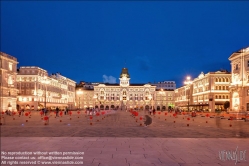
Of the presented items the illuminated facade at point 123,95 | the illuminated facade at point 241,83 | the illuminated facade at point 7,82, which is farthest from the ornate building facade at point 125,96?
the illuminated facade at point 241,83

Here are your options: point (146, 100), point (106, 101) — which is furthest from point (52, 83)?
point (146, 100)

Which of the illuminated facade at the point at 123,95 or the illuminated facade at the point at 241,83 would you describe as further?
the illuminated facade at the point at 123,95

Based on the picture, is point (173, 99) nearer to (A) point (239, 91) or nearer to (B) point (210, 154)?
(A) point (239, 91)

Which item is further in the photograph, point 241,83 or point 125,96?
point 125,96

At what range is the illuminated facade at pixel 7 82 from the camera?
7194cm

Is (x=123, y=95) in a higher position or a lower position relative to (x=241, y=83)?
lower

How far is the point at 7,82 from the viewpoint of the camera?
75.5 m

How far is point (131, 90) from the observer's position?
183m

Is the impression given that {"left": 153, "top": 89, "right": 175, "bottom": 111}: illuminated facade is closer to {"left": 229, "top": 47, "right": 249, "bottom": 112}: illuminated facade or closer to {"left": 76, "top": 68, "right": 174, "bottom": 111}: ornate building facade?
{"left": 76, "top": 68, "right": 174, "bottom": 111}: ornate building facade

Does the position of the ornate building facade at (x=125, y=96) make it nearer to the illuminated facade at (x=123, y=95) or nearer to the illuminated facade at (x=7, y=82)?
the illuminated facade at (x=123, y=95)

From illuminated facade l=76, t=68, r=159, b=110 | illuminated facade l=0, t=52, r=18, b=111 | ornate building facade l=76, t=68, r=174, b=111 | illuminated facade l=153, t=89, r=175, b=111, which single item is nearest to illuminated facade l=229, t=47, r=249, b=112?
illuminated facade l=0, t=52, r=18, b=111

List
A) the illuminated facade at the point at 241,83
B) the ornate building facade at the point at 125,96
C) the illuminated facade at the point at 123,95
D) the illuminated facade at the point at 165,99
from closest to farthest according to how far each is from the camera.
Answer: the illuminated facade at the point at 241,83
the illuminated facade at the point at 165,99
the ornate building facade at the point at 125,96
the illuminated facade at the point at 123,95

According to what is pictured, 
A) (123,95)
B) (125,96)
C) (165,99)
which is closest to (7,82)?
(123,95)

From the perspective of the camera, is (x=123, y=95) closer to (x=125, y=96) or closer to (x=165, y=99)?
(x=125, y=96)
